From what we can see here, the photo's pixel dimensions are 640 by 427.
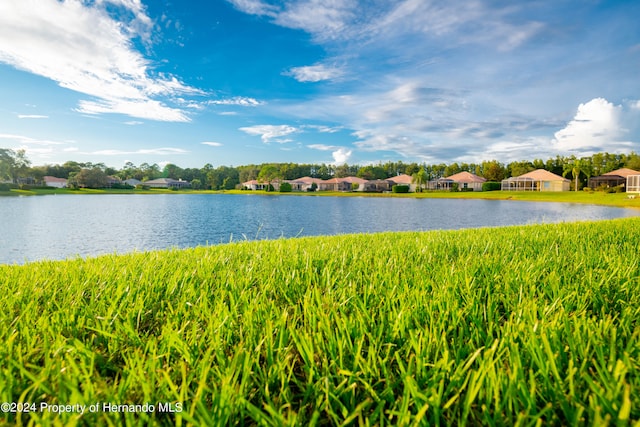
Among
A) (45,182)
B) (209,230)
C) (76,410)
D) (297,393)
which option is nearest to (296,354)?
(297,393)

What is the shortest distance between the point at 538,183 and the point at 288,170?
2275 inches

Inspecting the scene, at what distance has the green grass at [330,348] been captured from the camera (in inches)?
28.8

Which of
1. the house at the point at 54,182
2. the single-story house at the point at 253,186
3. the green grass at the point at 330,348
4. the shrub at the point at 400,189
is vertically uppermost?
the house at the point at 54,182

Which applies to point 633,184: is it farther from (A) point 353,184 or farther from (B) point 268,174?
(B) point 268,174

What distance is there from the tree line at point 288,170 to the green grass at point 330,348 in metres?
66.2

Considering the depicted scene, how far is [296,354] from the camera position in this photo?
1.07m

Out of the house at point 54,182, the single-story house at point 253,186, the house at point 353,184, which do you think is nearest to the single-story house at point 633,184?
the house at point 353,184

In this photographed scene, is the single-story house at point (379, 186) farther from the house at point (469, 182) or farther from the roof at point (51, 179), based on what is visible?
the roof at point (51, 179)

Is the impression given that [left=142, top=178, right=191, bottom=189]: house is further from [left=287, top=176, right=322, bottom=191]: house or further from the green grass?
the green grass

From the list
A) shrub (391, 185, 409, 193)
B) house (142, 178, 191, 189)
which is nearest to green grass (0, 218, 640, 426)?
shrub (391, 185, 409, 193)

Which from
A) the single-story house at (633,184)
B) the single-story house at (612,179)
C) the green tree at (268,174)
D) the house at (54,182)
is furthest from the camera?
the house at (54,182)

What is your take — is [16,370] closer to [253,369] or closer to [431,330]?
[253,369]

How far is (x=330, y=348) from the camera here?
3.19ft

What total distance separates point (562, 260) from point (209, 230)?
1768 centimetres
